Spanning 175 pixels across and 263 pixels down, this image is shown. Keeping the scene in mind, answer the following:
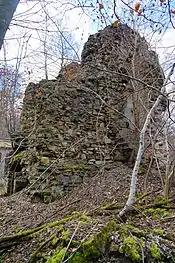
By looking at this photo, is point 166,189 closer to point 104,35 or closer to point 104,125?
point 104,125

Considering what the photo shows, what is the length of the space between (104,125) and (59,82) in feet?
5.38

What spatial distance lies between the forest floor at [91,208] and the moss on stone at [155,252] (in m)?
0.54

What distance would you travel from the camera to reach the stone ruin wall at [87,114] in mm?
5648

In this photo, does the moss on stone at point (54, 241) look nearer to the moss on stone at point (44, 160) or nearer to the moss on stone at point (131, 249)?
the moss on stone at point (131, 249)

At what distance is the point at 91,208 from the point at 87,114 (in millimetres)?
2660

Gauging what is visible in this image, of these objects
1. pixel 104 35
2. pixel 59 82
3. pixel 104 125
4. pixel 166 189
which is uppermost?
pixel 104 35

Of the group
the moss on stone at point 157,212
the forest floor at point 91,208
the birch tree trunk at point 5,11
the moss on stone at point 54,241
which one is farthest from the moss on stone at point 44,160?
the birch tree trunk at point 5,11

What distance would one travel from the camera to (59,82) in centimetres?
611

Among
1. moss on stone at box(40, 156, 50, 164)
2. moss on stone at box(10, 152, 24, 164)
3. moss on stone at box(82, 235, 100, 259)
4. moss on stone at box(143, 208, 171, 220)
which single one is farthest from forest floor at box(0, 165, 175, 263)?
moss on stone at box(10, 152, 24, 164)

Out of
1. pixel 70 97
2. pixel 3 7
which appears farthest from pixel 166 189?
pixel 3 7

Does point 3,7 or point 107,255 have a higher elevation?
point 3,7

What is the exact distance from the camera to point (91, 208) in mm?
4285

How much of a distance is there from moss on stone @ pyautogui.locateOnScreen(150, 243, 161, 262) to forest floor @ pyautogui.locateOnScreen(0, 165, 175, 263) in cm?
54

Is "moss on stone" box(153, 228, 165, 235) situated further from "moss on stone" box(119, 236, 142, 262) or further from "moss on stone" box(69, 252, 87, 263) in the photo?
"moss on stone" box(69, 252, 87, 263)
